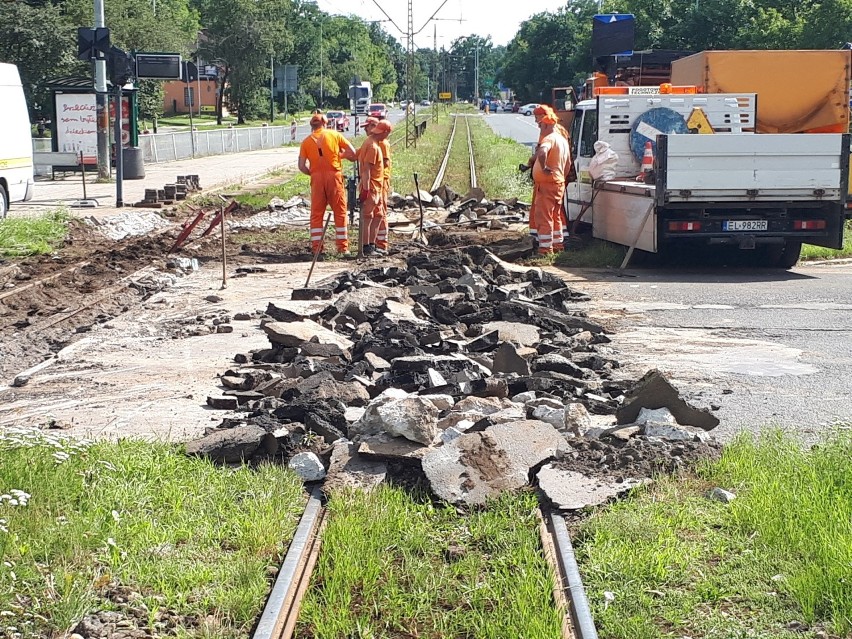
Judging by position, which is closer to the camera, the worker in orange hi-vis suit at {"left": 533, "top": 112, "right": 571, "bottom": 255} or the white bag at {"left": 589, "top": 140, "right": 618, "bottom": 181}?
the worker in orange hi-vis suit at {"left": 533, "top": 112, "right": 571, "bottom": 255}

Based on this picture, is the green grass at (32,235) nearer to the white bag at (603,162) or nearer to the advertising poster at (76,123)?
the white bag at (603,162)

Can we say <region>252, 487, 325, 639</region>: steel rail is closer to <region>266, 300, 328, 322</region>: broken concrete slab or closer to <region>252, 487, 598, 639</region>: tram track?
<region>252, 487, 598, 639</region>: tram track

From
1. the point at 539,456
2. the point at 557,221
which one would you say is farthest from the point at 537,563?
the point at 557,221

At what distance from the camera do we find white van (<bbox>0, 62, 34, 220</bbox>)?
1886 cm

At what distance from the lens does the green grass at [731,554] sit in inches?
182

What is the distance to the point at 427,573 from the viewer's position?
514 cm

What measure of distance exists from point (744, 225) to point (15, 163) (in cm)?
1233

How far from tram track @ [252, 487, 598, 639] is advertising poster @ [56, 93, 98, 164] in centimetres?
2511

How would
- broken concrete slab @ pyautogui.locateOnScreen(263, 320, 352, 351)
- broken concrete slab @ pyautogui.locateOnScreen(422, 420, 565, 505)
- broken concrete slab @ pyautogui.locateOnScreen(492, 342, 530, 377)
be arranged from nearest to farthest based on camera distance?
broken concrete slab @ pyautogui.locateOnScreen(422, 420, 565, 505) < broken concrete slab @ pyautogui.locateOnScreen(492, 342, 530, 377) < broken concrete slab @ pyautogui.locateOnScreen(263, 320, 352, 351)

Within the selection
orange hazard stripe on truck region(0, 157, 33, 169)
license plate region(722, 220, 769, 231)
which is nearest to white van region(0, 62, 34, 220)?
orange hazard stripe on truck region(0, 157, 33, 169)

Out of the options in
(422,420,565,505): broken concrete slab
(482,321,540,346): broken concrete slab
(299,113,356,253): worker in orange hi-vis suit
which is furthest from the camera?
(299,113,356,253): worker in orange hi-vis suit

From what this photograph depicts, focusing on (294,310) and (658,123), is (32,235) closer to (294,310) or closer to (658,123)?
(294,310)

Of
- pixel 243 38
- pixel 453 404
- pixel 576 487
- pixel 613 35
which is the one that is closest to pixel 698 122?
pixel 613 35

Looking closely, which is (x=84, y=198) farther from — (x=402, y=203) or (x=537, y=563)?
(x=537, y=563)
